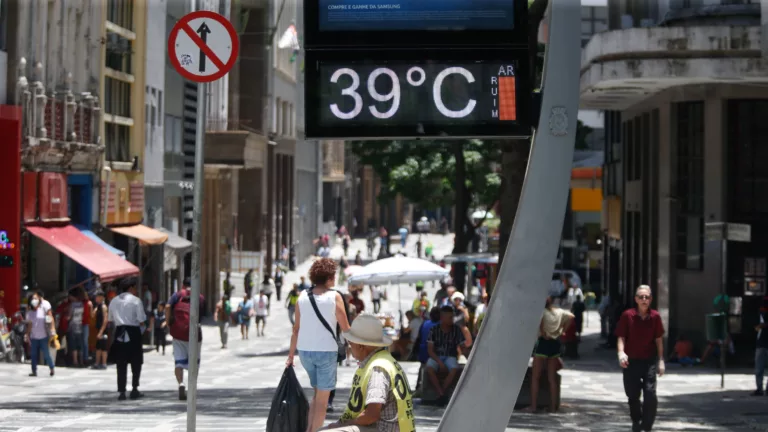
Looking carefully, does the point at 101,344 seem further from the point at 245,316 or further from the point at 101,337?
the point at 245,316

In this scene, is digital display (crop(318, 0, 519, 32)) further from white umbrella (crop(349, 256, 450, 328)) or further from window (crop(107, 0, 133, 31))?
window (crop(107, 0, 133, 31))

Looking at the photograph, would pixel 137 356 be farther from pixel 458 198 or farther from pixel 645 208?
pixel 458 198

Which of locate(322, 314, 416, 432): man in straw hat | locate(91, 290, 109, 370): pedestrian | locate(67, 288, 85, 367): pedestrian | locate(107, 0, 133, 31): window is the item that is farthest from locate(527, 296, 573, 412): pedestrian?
locate(107, 0, 133, 31): window

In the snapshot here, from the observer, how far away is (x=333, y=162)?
3932 inches

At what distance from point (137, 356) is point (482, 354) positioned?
978 centimetres

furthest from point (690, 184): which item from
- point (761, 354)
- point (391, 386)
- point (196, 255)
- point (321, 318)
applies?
point (391, 386)

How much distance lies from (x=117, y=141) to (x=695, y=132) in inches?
659

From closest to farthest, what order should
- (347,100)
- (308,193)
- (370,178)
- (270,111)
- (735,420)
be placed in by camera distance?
1. (347,100)
2. (735,420)
3. (270,111)
4. (308,193)
5. (370,178)

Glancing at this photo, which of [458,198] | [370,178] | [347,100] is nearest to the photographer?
[347,100]

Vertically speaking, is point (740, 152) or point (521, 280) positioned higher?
point (740, 152)

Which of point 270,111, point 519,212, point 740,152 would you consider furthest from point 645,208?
point 270,111

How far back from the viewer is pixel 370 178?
126875 mm

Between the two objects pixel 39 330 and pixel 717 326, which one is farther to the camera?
pixel 717 326

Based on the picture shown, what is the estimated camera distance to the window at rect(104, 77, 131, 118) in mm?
39281
